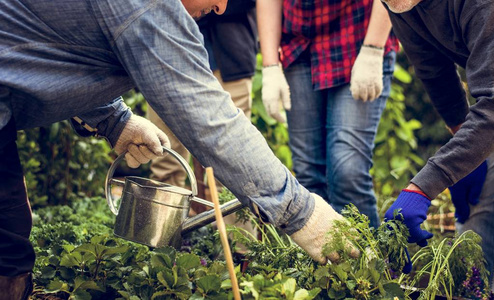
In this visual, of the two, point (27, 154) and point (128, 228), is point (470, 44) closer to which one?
point (128, 228)

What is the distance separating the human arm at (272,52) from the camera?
8.34 feet

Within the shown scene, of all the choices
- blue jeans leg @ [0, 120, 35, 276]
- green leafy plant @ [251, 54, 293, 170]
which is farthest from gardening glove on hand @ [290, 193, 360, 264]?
green leafy plant @ [251, 54, 293, 170]

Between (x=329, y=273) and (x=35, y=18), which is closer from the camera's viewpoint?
(x=35, y=18)

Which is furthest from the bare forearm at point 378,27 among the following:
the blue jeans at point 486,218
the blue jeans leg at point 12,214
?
the blue jeans leg at point 12,214

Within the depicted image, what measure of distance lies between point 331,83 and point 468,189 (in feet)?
2.31

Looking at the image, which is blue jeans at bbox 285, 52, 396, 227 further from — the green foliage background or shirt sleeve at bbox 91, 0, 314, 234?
the green foliage background

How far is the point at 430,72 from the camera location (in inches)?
90.4

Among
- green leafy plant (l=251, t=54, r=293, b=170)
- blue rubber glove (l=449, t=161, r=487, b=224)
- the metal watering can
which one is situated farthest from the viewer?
green leafy plant (l=251, t=54, r=293, b=170)

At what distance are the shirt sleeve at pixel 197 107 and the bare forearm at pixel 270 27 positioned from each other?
43.7 inches

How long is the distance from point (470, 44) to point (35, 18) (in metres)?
1.19

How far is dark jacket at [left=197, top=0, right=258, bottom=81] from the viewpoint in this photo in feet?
9.50

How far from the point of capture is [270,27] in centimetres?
255

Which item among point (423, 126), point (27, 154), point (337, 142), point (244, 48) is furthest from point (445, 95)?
point (423, 126)

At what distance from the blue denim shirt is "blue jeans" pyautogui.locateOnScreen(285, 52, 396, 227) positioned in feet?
2.93
